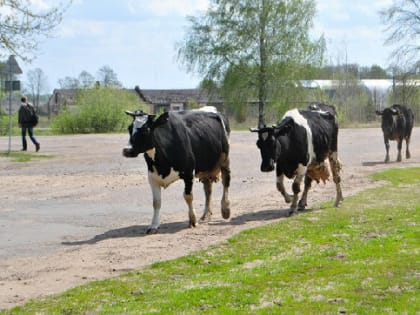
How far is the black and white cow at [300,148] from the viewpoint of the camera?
15.3 m

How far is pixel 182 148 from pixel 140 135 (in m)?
0.92

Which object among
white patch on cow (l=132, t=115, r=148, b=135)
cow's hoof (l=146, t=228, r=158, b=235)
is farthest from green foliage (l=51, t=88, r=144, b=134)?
cow's hoof (l=146, t=228, r=158, b=235)

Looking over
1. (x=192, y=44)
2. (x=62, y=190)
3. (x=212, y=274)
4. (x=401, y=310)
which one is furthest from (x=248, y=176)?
(x=192, y=44)

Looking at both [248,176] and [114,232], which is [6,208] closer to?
[114,232]

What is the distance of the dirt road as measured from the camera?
10.9 m

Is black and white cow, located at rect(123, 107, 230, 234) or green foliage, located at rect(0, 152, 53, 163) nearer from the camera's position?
black and white cow, located at rect(123, 107, 230, 234)

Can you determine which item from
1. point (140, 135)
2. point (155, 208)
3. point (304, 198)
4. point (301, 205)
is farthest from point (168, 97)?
point (140, 135)

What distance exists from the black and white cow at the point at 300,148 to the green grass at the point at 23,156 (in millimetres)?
14722

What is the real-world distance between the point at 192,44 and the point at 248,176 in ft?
132

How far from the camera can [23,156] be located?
30688mm

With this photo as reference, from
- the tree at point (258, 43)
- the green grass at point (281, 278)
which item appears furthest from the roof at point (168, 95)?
the green grass at point (281, 278)

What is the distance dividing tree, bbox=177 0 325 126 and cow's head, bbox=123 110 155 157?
159 feet

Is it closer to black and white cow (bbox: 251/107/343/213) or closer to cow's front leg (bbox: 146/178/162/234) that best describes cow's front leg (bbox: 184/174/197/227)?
cow's front leg (bbox: 146/178/162/234)

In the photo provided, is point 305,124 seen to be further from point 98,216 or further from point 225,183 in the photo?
point 98,216
